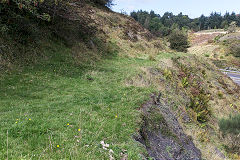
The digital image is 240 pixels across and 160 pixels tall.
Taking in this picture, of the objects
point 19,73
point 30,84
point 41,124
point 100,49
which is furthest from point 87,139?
point 100,49

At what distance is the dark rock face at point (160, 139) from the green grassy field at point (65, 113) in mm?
438

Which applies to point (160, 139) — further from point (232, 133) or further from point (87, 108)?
point (232, 133)

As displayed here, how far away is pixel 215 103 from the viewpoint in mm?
15133

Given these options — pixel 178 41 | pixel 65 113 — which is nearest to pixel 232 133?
pixel 65 113

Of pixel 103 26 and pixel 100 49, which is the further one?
pixel 103 26

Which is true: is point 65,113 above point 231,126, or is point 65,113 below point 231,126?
above

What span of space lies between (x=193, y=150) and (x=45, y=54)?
9300 mm

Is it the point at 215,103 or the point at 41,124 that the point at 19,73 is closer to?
the point at 41,124

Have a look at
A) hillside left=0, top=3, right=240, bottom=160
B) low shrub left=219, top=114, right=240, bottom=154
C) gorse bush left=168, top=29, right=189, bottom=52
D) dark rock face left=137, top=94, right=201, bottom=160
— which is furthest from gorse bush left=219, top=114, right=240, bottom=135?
gorse bush left=168, top=29, right=189, bottom=52

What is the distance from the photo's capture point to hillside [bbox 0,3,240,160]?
149 inches

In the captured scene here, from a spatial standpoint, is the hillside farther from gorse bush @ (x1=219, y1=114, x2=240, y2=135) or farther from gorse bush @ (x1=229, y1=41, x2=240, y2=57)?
gorse bush @ (x1=229, y1=41, x2=240, y2=57)

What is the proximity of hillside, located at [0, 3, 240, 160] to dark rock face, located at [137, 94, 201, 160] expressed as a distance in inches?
1.4

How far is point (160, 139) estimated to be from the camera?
5980 mm

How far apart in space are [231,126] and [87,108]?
28.4ft
